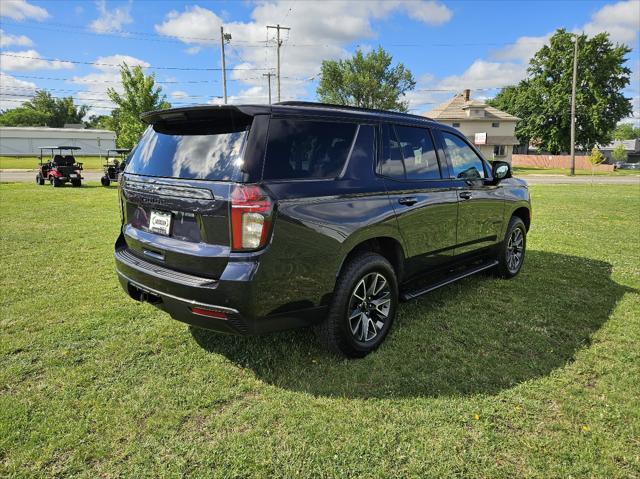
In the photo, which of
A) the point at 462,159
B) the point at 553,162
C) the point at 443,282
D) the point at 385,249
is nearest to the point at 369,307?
the point at 385,249

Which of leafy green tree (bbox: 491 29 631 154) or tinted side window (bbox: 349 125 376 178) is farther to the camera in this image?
leafy green tree (bbox: 491 29 631 154)

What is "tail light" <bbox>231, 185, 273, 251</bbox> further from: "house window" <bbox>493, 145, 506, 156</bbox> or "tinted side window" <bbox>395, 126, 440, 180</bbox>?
"house window" <bbox>493, 145, 506, 156</bbox>

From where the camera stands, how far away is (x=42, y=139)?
212ft

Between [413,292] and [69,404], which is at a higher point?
[413,292]

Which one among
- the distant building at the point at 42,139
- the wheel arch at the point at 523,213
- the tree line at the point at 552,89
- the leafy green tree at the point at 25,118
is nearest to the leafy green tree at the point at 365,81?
the tree line at the point at 552,89

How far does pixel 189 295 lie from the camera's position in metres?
2.75

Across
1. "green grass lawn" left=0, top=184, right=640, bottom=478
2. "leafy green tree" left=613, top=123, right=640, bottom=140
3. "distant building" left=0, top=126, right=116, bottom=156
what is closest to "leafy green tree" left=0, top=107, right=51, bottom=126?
"distant building" left=0, top=126, right=116, bottom=156

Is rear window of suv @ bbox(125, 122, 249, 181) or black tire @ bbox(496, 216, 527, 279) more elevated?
rear window of suv @ bbox(125, 122, 249, 181)

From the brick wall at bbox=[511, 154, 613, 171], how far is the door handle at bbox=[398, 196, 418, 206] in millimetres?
52273

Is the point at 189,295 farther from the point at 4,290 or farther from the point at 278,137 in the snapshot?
the point at 4,290

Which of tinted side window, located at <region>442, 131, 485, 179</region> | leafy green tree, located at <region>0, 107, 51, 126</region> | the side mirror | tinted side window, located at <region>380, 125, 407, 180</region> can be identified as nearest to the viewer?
tinted side window, located at <region>380, 125, 407, 180</region>

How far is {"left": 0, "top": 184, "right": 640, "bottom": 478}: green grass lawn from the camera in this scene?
2312mm

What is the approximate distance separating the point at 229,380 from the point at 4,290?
3.42 meters

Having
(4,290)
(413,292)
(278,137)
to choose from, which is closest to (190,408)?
(278,137)
